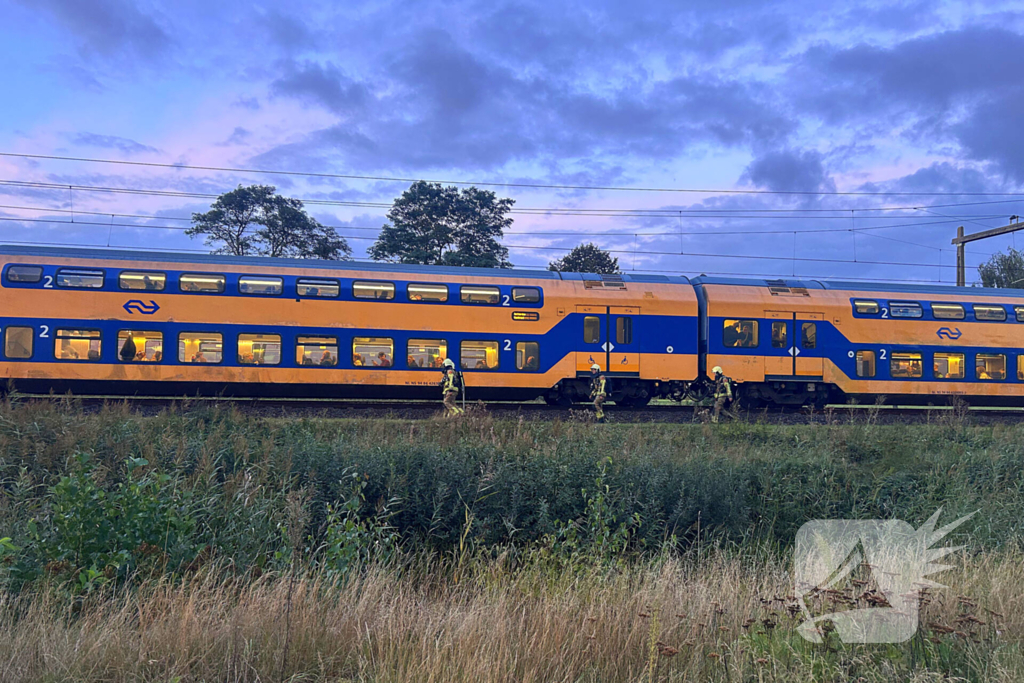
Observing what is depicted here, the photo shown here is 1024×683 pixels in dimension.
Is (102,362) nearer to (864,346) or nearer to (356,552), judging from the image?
(356,552)

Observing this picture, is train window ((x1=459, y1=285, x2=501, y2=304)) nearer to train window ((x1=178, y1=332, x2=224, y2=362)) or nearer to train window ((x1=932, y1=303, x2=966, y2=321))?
train window ((x1=178, y1=332, x2=224, y2=362))

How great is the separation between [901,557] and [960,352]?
17000 mm

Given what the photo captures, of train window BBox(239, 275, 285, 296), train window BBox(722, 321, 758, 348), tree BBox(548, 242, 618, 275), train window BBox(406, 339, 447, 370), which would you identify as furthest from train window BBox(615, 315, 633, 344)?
tree BBox(548, 242, 618, 275)

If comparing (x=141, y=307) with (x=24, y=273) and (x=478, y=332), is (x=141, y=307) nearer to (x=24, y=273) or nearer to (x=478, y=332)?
(x=24, y=273)

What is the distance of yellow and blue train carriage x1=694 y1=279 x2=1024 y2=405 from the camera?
19938mm

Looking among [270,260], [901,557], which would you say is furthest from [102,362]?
[901,557]

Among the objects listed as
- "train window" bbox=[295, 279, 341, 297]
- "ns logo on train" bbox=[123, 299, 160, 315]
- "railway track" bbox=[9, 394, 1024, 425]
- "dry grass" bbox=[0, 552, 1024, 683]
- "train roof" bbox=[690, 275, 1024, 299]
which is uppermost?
"train roof" bbox=[690, 275, 1024, 299]

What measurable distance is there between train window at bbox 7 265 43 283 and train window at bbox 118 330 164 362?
2471 mm

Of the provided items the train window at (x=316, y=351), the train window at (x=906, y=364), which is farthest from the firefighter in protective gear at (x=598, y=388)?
the train window at (x=906, y=364)

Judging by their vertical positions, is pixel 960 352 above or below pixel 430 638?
above

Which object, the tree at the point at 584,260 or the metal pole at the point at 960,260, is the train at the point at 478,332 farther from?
the tree at the point at 584,260

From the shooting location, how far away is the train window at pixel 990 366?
825 inches

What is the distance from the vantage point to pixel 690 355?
64.8 feet

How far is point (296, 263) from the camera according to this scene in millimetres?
18344
